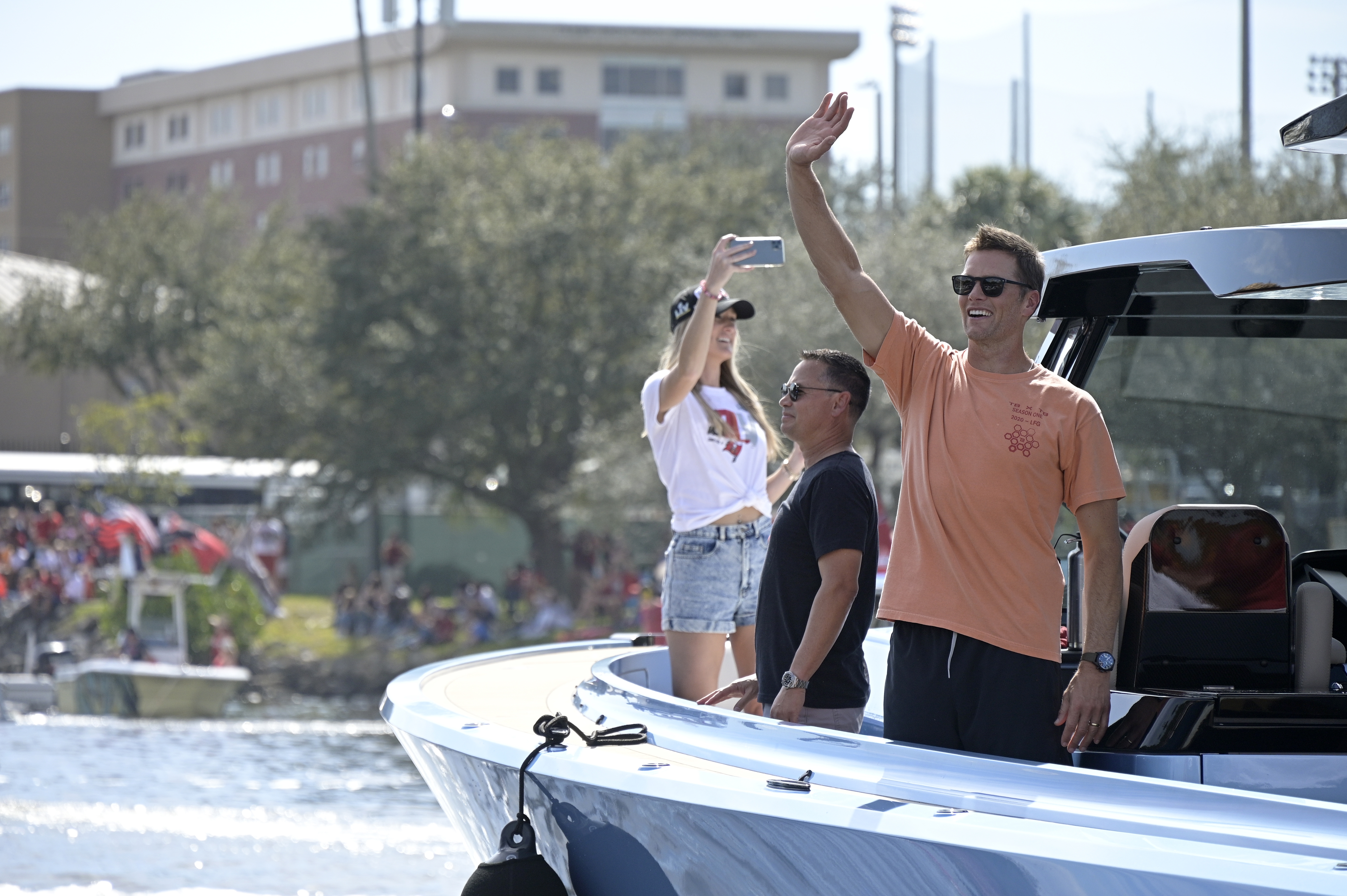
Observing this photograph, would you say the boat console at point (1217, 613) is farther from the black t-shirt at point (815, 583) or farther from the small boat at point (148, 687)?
the small boat at point (148, 687)

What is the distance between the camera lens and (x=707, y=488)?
4547 millimetres

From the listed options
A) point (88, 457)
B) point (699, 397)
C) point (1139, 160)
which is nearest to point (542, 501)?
point (1139, 160)

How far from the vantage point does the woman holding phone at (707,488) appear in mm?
4449

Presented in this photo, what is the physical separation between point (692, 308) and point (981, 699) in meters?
1.95

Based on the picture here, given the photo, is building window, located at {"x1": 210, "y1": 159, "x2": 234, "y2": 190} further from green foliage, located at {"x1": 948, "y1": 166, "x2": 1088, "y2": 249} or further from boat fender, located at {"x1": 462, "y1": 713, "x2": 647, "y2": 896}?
boat fender, located at {"x1": 462, "y1": 713, "x2": 647, "y2": 896}

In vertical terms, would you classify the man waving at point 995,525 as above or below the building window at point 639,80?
below

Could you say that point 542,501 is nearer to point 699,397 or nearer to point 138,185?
point 699,397

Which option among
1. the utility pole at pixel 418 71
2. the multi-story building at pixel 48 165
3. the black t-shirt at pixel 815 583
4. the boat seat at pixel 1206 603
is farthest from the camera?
the multi-story building at pixel 48 165

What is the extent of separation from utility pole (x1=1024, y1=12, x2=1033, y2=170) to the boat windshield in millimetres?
42660

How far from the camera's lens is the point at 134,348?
167 ft

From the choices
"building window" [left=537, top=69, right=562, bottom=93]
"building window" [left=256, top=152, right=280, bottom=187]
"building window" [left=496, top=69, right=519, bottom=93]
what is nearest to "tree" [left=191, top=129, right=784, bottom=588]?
"building window" [left=496, top=69, right=519, bottom=93]

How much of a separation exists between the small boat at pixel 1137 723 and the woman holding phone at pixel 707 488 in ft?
0.93

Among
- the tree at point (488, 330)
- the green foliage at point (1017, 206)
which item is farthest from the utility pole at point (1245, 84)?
the tree at point (488, 330)

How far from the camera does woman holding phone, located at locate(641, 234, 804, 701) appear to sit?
4.45 meters
